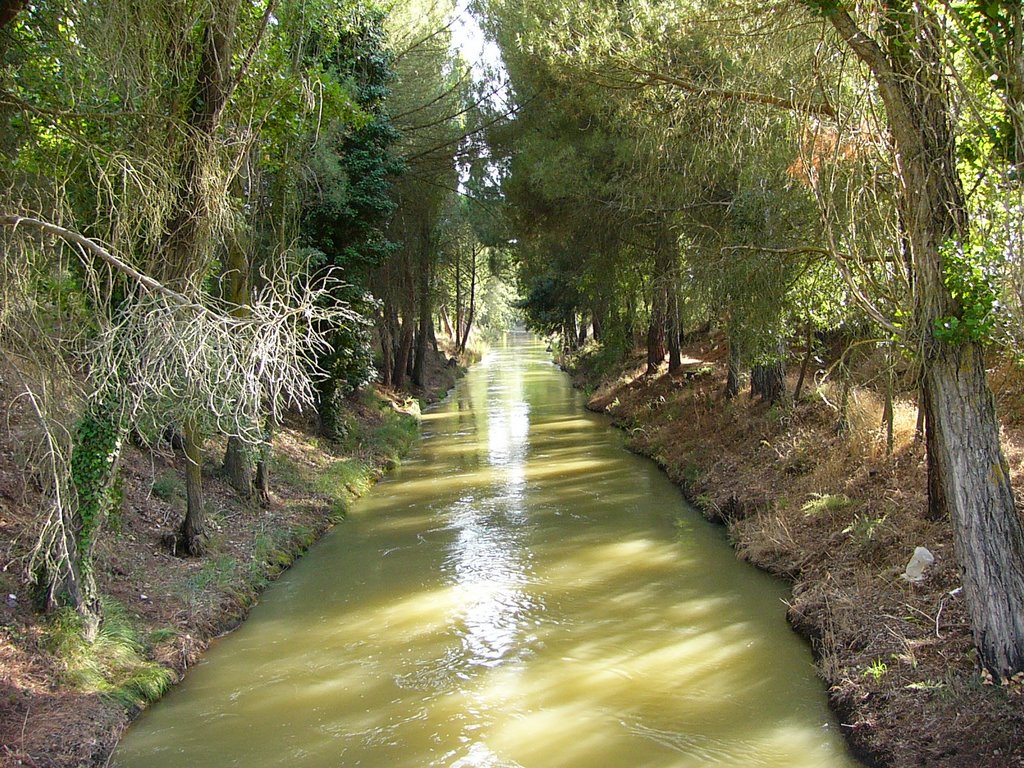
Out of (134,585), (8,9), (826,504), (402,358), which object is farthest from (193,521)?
(402,358)

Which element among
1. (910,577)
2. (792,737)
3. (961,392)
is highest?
(961,392)

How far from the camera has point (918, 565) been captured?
7.79m

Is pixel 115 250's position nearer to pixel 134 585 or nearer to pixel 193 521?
pixel 134 585

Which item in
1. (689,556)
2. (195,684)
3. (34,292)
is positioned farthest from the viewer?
(689,556)

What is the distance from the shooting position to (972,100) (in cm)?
523

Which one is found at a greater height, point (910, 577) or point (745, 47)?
point (745, 47)

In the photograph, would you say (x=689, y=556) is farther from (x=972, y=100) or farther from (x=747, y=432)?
(x=972, y=100)

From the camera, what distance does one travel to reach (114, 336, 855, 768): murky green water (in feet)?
21.3

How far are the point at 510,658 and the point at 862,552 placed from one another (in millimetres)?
4050

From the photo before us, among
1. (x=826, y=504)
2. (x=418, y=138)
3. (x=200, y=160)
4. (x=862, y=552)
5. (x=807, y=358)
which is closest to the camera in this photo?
(x=200, y=160)

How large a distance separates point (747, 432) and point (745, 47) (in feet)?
26.6

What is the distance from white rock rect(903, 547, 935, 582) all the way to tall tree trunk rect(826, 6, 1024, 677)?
1793 mm

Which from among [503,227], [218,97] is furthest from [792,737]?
[503,227]

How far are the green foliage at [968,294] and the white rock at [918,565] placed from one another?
2.98 metres
